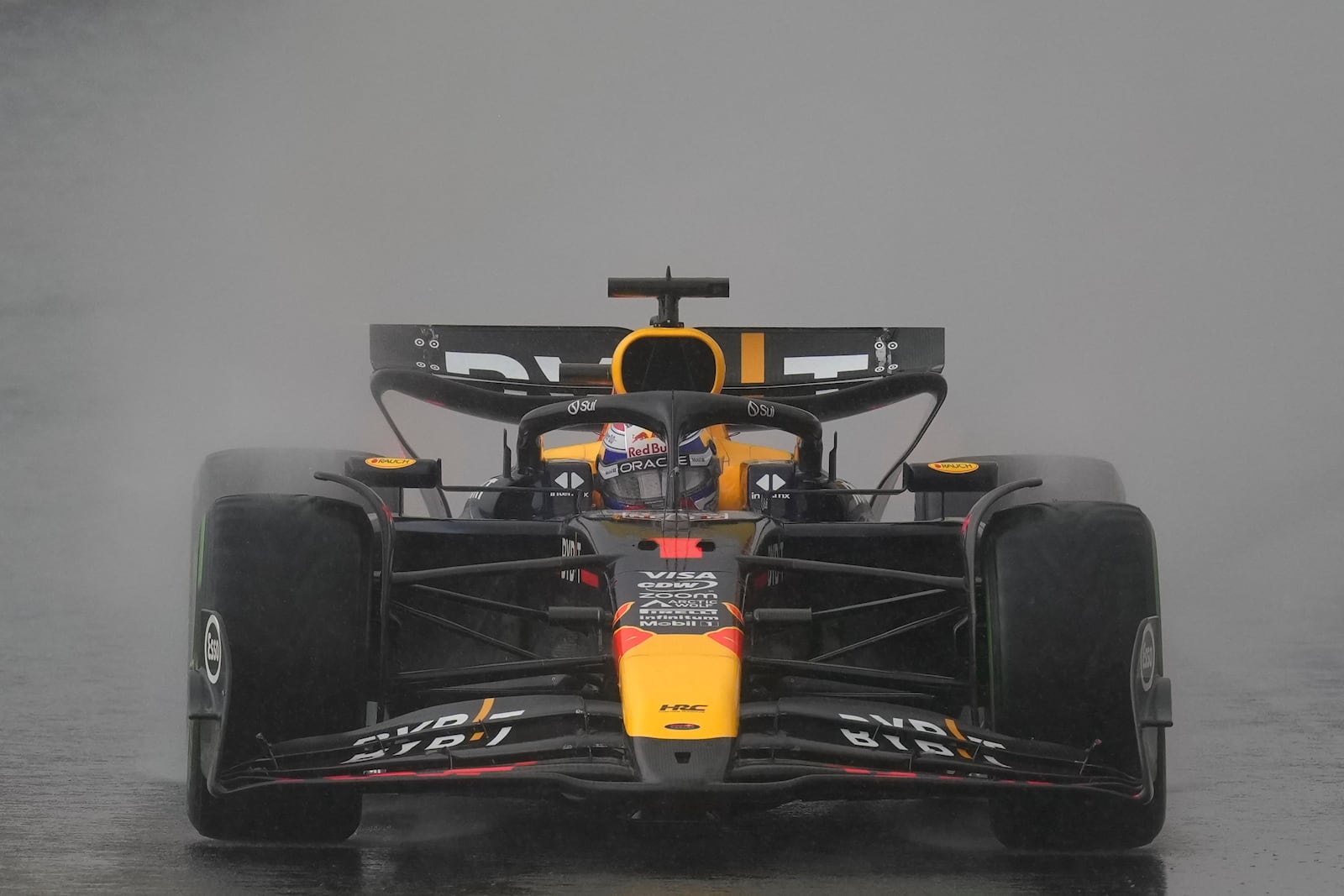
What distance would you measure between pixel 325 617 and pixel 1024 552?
169 cm

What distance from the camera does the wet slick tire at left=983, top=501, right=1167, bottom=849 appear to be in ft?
13.7

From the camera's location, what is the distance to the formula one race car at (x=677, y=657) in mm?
3838

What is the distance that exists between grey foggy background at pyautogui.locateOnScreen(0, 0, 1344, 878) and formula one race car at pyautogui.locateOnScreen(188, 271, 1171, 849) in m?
9.16

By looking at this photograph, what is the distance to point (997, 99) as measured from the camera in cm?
1706

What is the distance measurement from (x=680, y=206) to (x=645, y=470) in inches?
428

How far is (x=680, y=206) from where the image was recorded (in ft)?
56.0

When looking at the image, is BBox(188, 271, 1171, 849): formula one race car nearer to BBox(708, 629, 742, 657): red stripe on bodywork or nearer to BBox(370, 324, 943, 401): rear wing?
BBox(708, 629, 742, 657): red stripe on bodywork

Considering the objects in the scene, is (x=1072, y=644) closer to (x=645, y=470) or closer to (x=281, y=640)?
(x=281, y=640)

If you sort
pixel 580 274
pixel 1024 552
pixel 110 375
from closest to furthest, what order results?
pixel 1024 552 < pixel 110 375 < pixel 580 274

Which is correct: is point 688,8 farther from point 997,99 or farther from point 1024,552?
point 1024,552

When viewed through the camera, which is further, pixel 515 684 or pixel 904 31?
pixel 904 31

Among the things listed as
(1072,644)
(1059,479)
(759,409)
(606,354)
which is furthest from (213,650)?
(606,354)

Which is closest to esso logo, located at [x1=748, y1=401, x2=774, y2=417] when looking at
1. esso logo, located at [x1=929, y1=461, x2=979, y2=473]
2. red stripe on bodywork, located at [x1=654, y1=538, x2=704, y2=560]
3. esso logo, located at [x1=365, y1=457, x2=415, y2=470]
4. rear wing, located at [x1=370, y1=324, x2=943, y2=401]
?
esso logo, located at [x1=929, y1=461, x2=979, y2=473]

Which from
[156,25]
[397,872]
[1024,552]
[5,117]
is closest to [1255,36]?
[156,25]
